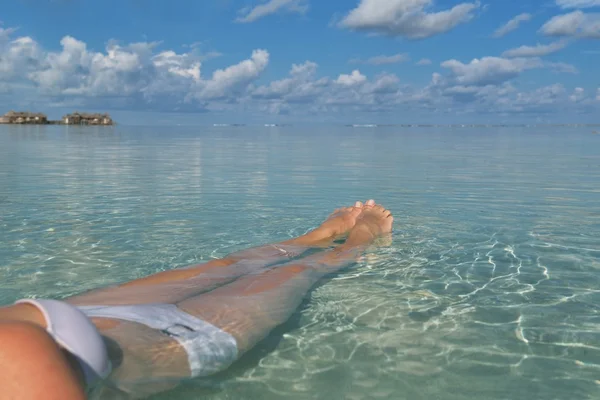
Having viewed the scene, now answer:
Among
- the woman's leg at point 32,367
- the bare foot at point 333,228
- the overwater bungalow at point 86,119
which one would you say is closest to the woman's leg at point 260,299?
the bare foot at point 333,228

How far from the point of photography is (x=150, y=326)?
10.2 ft

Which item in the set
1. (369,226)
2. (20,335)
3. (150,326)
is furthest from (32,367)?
(369,226)

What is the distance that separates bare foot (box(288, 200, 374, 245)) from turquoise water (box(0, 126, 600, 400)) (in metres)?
0.75

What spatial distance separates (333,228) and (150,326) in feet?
13.8

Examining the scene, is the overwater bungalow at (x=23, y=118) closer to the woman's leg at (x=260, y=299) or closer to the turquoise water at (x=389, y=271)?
the turquoise water at (x=389, y=271)

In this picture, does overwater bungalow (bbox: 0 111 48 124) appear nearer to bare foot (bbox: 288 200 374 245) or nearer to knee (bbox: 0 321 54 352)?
bare foot (bbox: 288 200 374 245)

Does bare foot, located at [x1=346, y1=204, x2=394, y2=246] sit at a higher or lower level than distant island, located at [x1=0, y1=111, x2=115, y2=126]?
lower

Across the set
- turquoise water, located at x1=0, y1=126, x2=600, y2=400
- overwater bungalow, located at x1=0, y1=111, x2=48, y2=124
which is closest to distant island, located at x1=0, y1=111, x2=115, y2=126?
overwater bungalow, located at x1=0, y1=111, x2=48, y2=124

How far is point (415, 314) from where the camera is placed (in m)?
4.56

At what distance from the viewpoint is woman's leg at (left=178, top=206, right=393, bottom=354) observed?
355cm

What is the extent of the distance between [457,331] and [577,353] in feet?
2.93

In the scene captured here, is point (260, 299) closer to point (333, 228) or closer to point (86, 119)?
point (333, 228)

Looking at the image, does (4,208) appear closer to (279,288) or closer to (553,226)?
(279,288)

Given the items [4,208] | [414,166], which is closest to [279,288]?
[4,208]
